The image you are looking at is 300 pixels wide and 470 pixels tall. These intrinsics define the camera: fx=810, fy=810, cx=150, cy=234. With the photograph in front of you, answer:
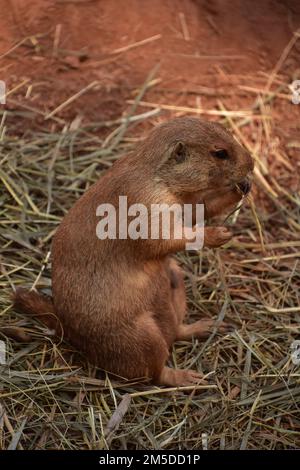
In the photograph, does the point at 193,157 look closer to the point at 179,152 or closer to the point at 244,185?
the point at 179,152

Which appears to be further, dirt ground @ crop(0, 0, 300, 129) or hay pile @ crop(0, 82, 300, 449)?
dirt ground @ crop(0, 0, 300, 129)

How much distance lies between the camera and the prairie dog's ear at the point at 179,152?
4551mm

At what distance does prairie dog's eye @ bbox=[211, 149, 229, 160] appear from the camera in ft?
15.2

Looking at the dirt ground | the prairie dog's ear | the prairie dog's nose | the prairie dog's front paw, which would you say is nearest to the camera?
the prairie dog's ear

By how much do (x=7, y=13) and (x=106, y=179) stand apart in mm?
2932

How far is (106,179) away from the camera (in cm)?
471

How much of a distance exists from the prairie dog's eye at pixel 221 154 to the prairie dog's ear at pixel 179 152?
6.4 inches

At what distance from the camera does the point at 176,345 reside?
5.26m

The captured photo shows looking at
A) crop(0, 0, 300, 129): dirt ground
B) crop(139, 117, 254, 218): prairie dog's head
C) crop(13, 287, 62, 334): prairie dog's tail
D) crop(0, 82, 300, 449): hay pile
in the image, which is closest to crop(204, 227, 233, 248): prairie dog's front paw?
crop(139, 117, 254, 218): prairie dog's head

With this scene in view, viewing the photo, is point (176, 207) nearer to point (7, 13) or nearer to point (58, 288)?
point (58, 288)

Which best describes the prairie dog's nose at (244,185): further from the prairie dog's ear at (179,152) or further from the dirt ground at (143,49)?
the dirt ground at (143,49)

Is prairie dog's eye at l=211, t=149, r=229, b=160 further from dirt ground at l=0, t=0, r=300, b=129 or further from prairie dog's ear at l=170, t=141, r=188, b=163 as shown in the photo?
dirt ground at l=0, t=0, r=300, b=129

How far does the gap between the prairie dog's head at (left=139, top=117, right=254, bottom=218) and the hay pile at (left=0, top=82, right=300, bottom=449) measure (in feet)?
3.55

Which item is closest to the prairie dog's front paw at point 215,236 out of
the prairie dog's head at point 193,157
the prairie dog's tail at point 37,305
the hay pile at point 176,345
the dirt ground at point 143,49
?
the prairie dog's head at point 193,157
